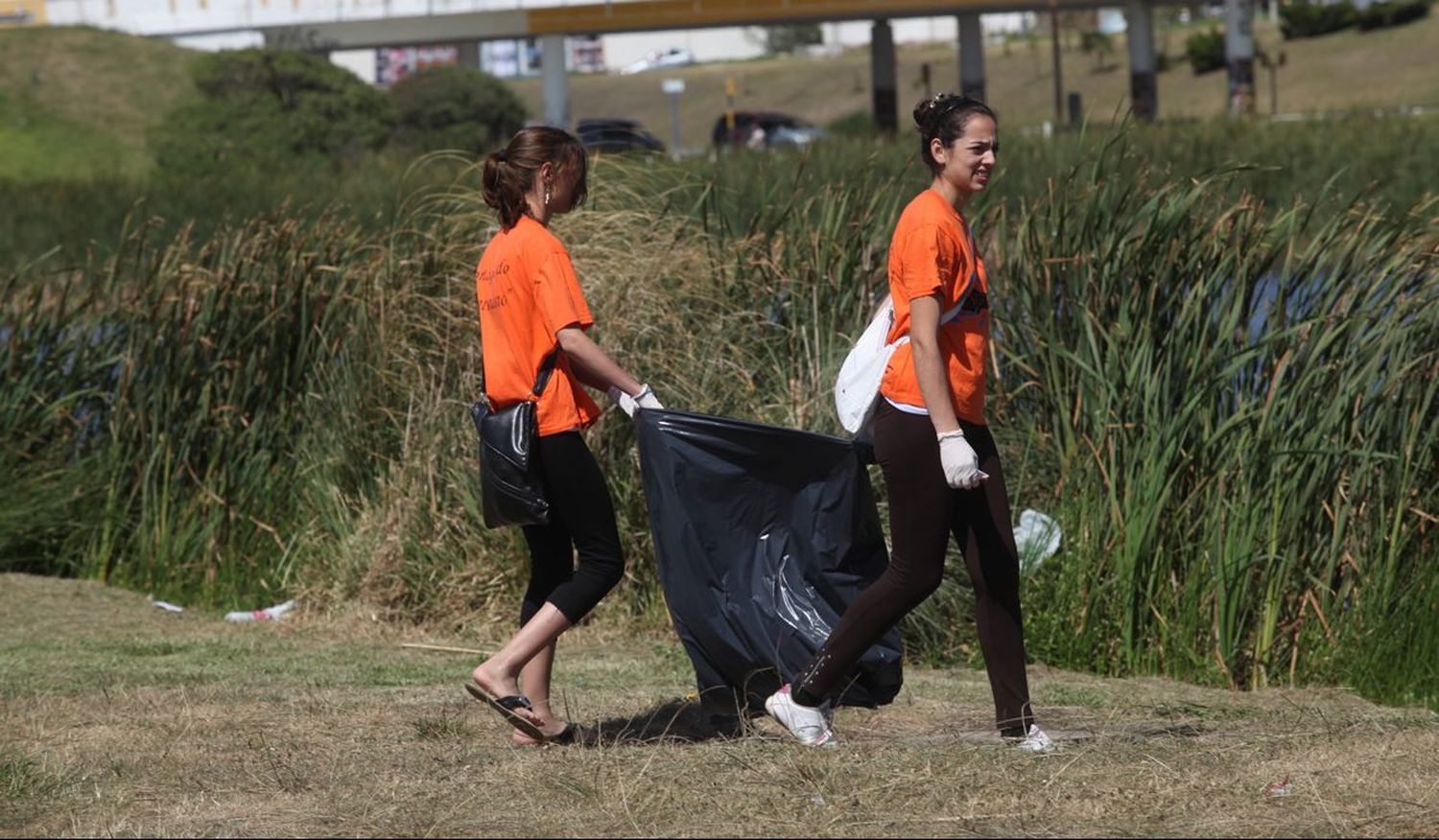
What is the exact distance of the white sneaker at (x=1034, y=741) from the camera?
16.4ft

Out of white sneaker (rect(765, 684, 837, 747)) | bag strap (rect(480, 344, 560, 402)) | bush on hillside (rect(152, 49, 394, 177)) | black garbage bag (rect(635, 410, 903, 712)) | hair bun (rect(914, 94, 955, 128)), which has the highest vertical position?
bush on hillside (rect(152, 49, 394, 177))

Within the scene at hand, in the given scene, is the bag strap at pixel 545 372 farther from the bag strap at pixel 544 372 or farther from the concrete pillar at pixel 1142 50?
the concrete pillar at pixel 1142 50

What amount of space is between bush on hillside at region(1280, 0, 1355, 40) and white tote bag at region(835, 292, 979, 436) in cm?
6972

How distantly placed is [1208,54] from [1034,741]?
2584 inches

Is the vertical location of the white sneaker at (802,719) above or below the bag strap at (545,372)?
below

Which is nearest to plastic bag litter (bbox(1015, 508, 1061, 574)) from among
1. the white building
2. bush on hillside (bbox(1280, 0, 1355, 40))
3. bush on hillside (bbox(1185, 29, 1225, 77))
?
the white building

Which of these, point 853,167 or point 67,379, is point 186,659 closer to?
point 67,379

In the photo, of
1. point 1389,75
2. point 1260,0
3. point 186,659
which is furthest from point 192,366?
point 1260,0

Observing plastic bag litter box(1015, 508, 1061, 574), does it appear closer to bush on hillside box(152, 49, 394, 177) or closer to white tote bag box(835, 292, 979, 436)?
white tote bag box(835, 292, 979, 436)

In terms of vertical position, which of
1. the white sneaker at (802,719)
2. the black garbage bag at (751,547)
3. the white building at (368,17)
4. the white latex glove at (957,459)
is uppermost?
the white building at (368,17)

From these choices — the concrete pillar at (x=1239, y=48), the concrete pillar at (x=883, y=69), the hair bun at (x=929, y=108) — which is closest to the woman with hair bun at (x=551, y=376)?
the hair bun at (x=929, y=108)

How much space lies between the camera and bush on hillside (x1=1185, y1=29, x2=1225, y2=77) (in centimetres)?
6731

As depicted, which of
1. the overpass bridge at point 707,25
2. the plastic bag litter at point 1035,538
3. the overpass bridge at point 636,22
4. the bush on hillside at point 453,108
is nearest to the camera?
the plastic bag litter at point 1035,538

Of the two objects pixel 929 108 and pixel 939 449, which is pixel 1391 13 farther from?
pixel 939 449
